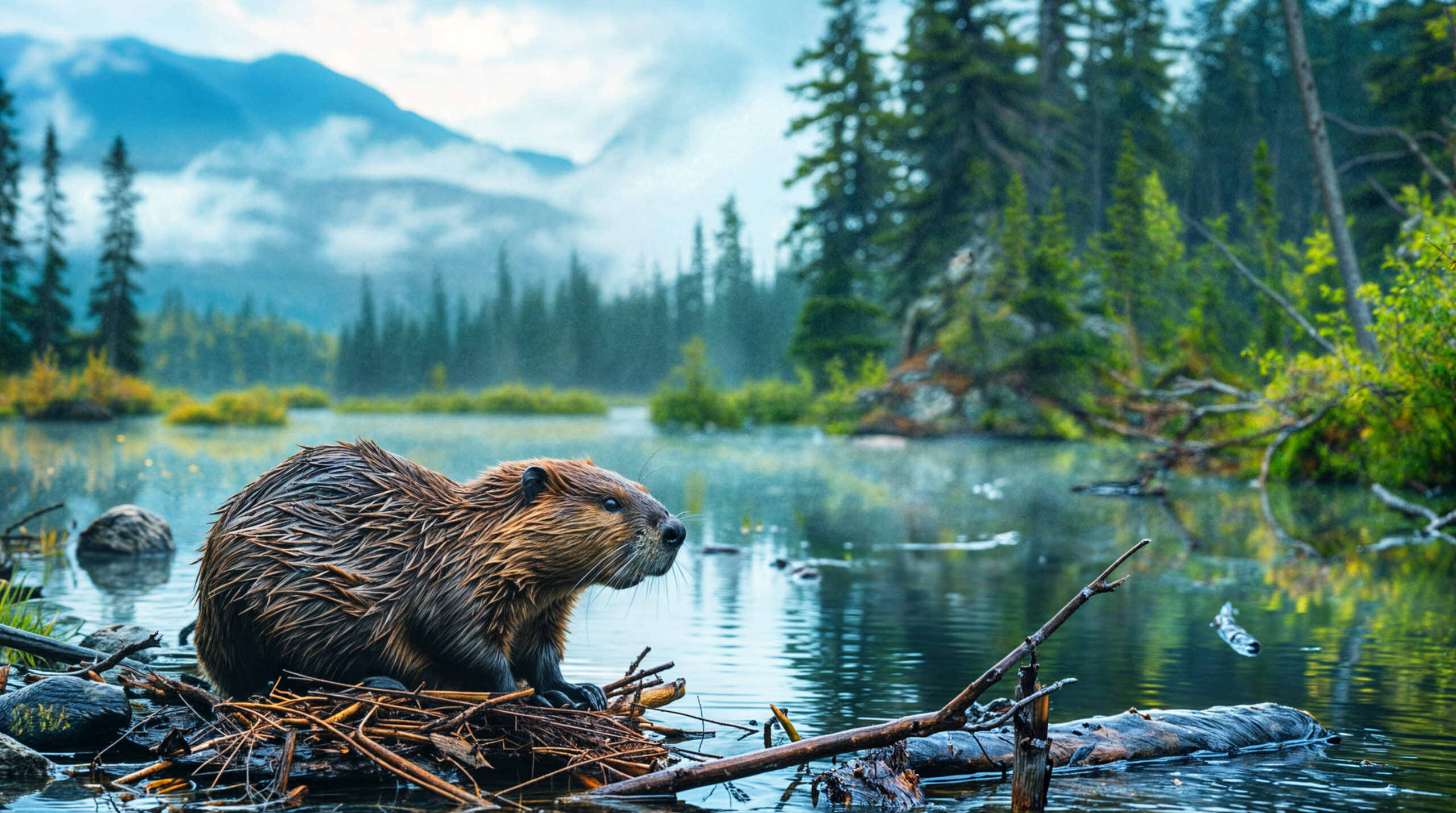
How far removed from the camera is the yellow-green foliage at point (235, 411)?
56.6 metres

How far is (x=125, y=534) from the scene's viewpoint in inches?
541

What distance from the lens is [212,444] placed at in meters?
39.6

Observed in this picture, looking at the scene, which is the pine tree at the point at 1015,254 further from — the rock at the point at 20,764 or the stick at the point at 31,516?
the rock at the point at 20,764

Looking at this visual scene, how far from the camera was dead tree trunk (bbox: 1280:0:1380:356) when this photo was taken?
2127 cm

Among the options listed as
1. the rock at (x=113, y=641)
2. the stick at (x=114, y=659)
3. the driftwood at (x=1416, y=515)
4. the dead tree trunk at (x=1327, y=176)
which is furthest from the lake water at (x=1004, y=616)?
the dead tree trunk at (x=1327, y=176)

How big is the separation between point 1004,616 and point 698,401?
51771 millimetres

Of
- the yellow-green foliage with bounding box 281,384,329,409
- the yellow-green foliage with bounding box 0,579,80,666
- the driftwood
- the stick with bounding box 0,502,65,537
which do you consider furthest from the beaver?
the yellow-green foliage with bounding box 281,384,329,409

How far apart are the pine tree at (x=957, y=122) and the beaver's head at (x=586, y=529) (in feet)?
170

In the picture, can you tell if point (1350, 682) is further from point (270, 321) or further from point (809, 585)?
point (270, 321)

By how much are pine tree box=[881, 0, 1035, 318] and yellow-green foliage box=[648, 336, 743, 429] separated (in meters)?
12.1

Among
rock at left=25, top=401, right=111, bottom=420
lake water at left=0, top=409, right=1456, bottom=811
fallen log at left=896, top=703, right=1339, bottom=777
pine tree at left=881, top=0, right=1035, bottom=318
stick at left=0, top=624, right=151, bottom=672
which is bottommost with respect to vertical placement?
lake water at left=0, top=409, right=1456, bottom=811

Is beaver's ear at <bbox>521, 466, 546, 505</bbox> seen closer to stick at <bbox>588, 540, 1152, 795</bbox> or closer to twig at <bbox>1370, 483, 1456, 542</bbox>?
stick at <bbox>588, 540, 1152, 795</bbox>

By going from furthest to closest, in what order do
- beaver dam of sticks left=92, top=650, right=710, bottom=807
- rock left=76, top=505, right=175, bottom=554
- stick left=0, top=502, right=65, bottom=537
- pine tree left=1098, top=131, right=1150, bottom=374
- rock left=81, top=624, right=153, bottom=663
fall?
pine tree left=1098, top=131, right=1150, bottom=374 < rock left=76, top=505, right=175, bottom=554 < stick left=0, top=502, right=65, bottom=537 < rock left=81, top=624, right=153, bottom=663 < beaver dam of sticks left=92, top=650, right=710, bottom=807

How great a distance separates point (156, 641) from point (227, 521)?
1196 mm
